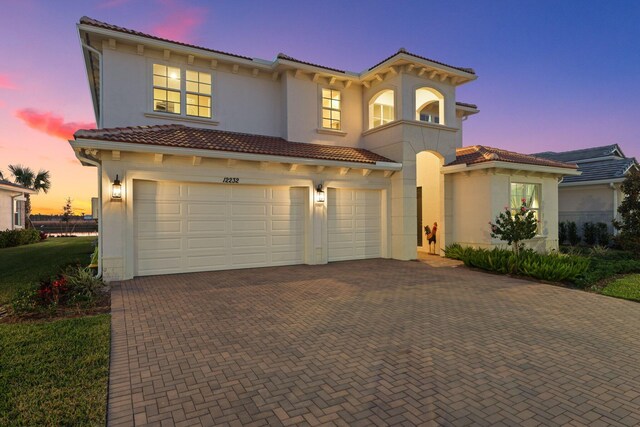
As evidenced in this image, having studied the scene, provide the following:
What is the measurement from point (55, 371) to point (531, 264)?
445 inches

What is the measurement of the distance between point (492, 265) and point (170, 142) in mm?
10754

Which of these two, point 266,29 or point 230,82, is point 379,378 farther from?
point 266,29

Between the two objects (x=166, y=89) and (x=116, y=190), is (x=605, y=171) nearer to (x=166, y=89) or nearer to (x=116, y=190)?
(x=166, y=89)

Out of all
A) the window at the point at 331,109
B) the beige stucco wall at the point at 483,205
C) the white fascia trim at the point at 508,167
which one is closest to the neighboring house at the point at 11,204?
the window at the point at 331,109

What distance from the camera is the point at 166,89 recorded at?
11.8 metres

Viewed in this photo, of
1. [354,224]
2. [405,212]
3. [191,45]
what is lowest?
[354,224]

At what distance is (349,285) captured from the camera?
27.8 feet

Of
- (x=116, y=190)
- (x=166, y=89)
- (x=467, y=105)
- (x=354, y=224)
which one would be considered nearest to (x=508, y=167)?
(x=354, y=224)

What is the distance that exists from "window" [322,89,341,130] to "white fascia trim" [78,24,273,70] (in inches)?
104

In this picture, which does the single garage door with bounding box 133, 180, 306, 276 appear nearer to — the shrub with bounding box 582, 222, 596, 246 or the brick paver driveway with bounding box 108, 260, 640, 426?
the brick paver driveway with bounding box 108, 260, 640, 426

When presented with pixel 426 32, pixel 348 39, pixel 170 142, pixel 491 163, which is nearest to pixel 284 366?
pixel 170 142

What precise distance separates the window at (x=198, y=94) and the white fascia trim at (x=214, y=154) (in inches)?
144

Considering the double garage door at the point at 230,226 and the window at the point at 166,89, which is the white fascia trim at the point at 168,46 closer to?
the window at the point at 166,89

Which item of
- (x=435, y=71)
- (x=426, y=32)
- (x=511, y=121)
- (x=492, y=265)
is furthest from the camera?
(x=511, y=121)
